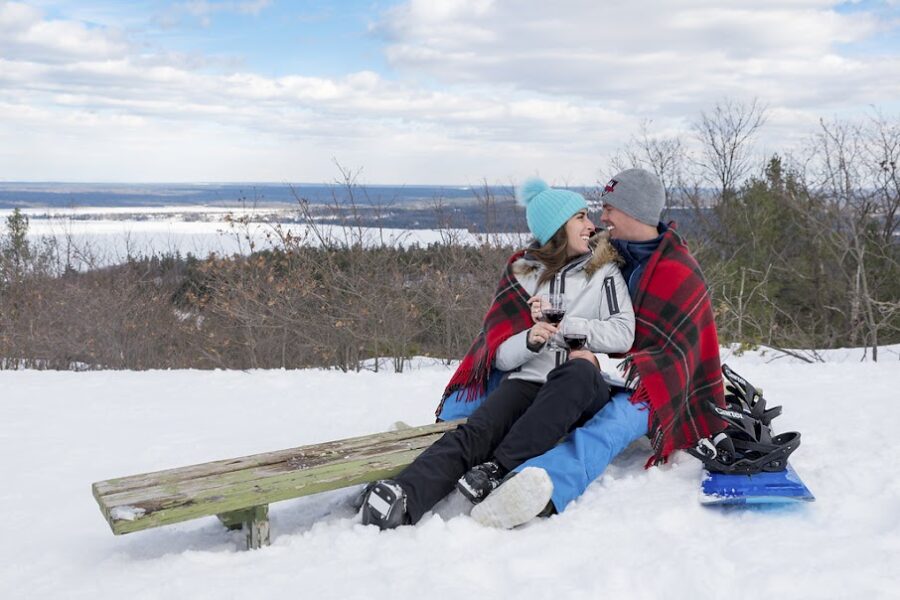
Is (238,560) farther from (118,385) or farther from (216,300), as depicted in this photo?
(216,300)

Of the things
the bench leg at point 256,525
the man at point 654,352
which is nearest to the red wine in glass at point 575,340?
the man at point 654,352

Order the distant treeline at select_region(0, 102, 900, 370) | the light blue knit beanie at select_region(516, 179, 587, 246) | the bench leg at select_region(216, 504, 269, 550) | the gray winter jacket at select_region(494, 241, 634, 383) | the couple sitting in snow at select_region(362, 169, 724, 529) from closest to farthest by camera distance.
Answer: the bench leg at select_region(216, 504, 269, 550) < the couple sitting in snow at select_region(362, 169, 724, 529) < the gray winter jacket at select_region(494, 241, 634, 383) < the light blue knit beanie at select_region(516, 179, 587, 246) < the distant treeline at select_region(0, 102, 900, 370)

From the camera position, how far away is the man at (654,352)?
11.2 ft

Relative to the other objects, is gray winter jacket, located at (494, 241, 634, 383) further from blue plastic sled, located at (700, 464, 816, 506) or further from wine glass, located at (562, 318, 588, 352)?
blue plastic sled, located at (700, 464, 816, 506)

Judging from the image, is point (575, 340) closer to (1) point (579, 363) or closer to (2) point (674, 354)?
(1) point (579, 363)

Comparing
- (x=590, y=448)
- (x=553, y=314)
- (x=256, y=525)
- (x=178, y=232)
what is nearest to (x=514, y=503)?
(x=590, y=448)

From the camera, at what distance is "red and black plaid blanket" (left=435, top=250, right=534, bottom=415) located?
3.83 meters

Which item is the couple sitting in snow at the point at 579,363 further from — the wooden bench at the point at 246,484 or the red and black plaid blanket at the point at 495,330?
the wooden bench at the point at 246,484

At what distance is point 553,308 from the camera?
11.0 feet

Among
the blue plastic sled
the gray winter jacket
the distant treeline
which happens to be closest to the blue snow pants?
the gray winter jacket

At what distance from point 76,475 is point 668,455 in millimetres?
3043

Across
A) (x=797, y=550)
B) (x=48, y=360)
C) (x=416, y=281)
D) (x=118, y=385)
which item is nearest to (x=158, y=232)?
(x=48, y=360)

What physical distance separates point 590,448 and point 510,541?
24.7 inches

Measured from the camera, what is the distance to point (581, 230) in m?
3.77
